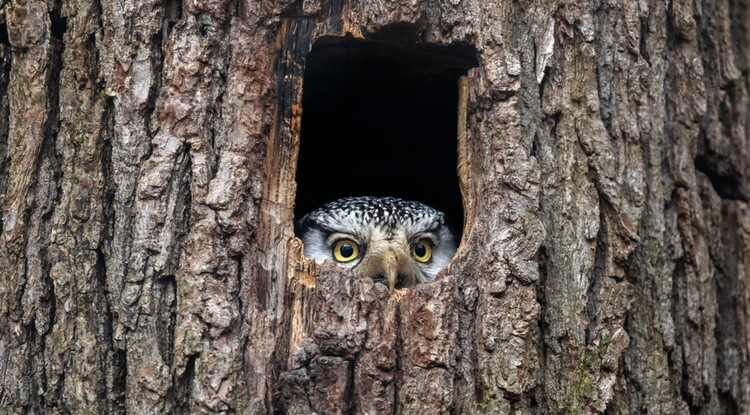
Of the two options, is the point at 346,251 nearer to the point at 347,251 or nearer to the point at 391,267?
the point at 347,251

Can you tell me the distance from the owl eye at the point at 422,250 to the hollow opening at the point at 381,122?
40cm

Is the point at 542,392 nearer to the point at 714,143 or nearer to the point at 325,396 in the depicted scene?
the point at 325,396

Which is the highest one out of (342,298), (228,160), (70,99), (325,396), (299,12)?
(299,12)

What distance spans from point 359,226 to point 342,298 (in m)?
1.33

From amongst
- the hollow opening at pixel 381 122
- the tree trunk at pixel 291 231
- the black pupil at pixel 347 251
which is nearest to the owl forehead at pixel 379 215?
the black pupil at pixel 347 251

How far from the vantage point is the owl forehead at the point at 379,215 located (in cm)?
417

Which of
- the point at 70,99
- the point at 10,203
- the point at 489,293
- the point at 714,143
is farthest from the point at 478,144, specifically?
the point at 10,203

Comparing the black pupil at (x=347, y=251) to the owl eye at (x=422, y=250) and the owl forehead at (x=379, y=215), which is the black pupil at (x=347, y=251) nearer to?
the owl forehead at (x=379, y=215)

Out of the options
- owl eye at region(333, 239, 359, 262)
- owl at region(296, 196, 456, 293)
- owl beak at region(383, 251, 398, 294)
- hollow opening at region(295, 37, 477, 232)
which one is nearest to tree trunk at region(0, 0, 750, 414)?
hollow opening at region(295, 37, 477, 232)

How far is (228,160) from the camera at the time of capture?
9.59ft

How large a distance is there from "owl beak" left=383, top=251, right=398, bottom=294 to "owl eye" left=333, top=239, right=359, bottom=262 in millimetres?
310

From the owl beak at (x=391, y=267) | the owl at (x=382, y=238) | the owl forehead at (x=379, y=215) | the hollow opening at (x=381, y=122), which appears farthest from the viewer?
the owl forehead at (x=379, y=215)

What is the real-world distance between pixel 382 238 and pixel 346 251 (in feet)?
0.93

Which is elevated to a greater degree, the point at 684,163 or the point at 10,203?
the point at 684,163
